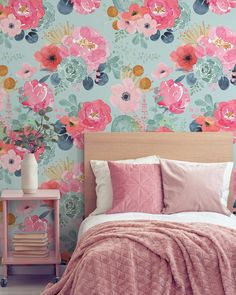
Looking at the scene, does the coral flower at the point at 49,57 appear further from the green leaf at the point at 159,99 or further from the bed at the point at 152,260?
the bed at the point at 152,260

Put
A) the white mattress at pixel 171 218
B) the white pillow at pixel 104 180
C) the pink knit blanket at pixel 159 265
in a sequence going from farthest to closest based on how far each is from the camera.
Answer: the white pillow at pixel 104 180 < the white mattress at pixel 171 218 < the pink knit blanket at pixel 159 265

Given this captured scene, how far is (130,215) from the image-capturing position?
475cm

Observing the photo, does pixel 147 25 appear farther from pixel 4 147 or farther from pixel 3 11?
pixel 4 147

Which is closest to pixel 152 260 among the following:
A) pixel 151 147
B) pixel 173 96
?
pixel 151 147

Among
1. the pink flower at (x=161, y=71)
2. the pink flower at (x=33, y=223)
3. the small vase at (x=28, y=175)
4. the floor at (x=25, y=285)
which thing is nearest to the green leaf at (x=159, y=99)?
the pink flower at (x=161, y=71)

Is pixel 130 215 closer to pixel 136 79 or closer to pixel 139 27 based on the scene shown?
pixel 136 79

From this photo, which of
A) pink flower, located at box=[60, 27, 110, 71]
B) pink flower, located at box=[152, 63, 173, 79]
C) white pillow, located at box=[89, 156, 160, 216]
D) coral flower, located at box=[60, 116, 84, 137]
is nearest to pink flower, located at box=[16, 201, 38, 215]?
white pillow, located at box=[89, 156, 160, 216]

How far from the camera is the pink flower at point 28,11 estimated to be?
5.10m

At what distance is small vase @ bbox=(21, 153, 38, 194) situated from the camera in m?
4.95

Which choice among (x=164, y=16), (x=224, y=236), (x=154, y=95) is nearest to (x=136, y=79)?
(x=154, y=95)

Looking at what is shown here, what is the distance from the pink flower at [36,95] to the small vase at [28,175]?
1.33 ft

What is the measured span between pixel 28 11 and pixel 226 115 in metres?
1.66

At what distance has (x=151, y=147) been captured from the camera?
521cm

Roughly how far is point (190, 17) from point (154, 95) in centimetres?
64
